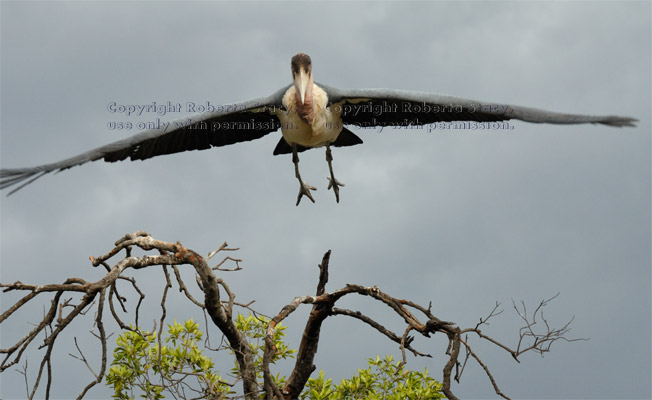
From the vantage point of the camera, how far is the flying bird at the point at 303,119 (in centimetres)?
714

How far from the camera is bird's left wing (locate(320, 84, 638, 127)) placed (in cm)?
634

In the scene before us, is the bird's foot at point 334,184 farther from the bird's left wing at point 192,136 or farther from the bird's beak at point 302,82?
the bird's beak at point 302,82

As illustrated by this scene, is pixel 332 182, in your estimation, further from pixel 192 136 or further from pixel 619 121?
pixel 619 121

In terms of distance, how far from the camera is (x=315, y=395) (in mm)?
7242

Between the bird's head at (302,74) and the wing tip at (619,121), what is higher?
the bird's head at (302,74)

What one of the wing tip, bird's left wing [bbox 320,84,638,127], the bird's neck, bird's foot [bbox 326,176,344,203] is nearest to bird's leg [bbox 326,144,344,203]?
bird's foot [bbox 326,176,344,203]

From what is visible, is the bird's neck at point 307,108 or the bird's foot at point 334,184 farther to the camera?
the bird's foot at point 334,184

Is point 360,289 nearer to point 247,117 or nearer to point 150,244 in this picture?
point 150,244

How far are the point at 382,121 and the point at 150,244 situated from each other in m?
3.12

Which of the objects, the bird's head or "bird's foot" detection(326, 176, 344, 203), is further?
"bird's foot" detection(326, 176, 344, 203)

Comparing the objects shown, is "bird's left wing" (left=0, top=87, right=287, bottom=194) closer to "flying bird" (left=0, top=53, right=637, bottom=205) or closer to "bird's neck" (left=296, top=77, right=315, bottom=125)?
"flying bird" (left=0, top=53, right=637, bottom=205)

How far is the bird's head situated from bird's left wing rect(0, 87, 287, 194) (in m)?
0.22

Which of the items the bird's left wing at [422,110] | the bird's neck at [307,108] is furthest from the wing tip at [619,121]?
the bird's neck at [307,108]

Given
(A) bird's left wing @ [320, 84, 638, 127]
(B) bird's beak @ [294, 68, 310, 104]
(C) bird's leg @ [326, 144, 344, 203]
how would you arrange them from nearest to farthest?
(A) bird's left wing @ [320, 84, 638, 127] → (B) bird's beak @ [294, 68, 310, 104] → (C) bird's leg @ [326, 144, 344, 203]
